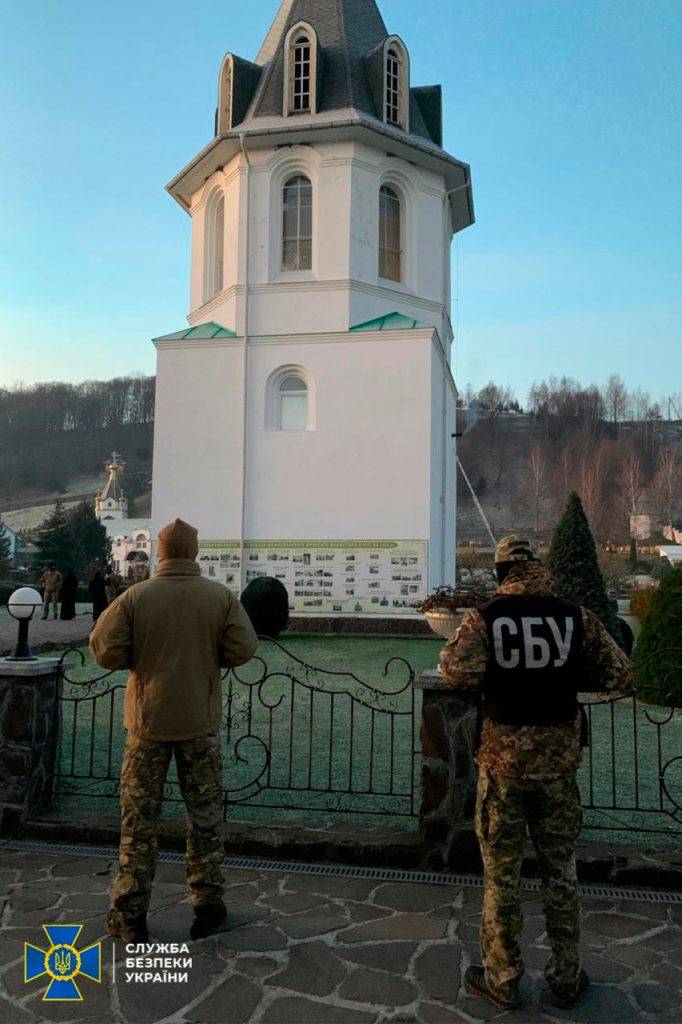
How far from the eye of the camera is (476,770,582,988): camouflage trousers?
3369 mm

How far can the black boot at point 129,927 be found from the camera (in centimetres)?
388

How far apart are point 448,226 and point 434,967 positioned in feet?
73.0

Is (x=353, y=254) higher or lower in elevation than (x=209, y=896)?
higher

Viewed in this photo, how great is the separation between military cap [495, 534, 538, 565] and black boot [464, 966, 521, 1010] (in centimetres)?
185

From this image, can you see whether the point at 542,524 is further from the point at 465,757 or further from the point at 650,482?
the point at 465,757

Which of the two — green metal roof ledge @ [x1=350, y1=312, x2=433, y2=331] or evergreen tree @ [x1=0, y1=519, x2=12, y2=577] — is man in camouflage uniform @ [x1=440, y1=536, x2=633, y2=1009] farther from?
evergreen tree @ [x1=0, y1=519, x2=12, y2=577]

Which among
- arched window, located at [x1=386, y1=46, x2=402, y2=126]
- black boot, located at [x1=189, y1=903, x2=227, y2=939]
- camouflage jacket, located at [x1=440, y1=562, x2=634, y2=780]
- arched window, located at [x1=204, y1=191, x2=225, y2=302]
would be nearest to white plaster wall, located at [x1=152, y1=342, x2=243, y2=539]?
arched window, located at [x1=204, y1=191, x2=225, y2=302]

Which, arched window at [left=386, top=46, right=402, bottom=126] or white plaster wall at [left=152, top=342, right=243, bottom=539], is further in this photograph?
arched window at [left=386, top=46, right=402, bottom=126]

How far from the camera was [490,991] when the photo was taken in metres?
3.41

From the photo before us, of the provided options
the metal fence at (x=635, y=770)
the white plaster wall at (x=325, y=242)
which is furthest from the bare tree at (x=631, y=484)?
the metal fence at (x=635, y=770)

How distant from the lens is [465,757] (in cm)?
516

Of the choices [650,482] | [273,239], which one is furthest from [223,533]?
[650,482]

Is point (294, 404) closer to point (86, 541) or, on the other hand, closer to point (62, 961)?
point (62, 961)

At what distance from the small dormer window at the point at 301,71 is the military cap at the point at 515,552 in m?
20.2
